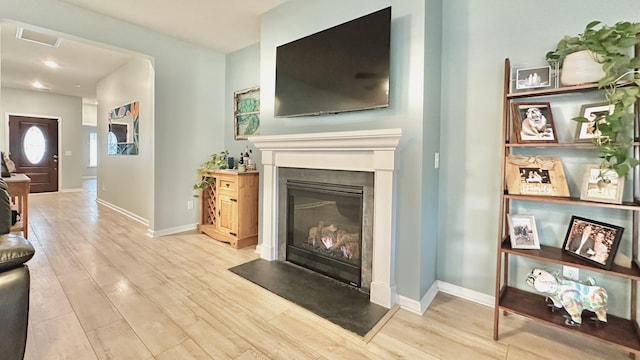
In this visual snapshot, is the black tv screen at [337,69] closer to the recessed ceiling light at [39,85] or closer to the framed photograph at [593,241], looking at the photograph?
the framed photograph at [593,241]

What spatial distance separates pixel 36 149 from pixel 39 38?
207 inches

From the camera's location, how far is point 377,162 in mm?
2117

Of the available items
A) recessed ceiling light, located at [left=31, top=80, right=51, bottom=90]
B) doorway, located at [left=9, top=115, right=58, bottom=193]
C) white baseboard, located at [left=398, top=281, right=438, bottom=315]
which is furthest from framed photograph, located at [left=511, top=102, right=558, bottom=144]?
doorway, located at [left=9, top=115, right=58, bottom=193]

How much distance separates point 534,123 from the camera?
179 cm

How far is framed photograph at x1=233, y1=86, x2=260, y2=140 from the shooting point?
3830 millimetres

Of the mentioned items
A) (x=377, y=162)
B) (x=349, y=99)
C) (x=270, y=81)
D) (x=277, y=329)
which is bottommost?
(x=277, y=329)

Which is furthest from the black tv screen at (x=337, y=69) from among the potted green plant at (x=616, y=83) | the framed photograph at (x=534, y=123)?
the potted green plant at (x=616, y=83)

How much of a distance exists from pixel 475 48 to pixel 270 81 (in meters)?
1.84

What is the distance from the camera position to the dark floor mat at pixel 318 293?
1.94m

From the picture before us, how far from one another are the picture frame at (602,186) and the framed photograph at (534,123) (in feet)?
0.88

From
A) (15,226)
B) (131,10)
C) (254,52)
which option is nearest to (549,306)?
(254,52)

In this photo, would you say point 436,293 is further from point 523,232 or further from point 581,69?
point 581,69

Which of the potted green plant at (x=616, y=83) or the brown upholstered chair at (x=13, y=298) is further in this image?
the potted green plant at (x=616, y=83)

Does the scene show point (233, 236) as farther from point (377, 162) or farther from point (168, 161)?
point (377, 162)
